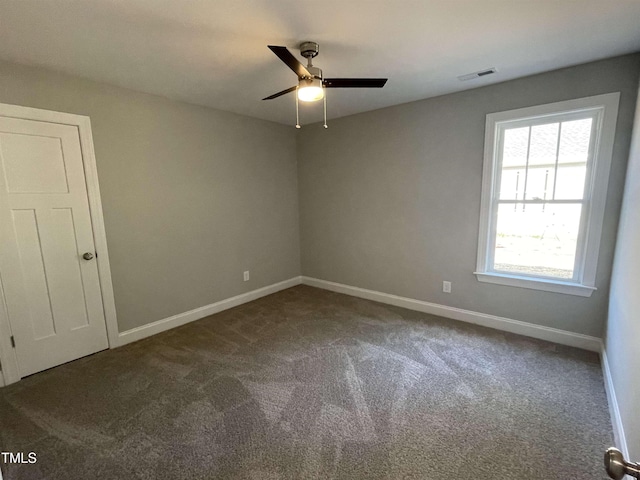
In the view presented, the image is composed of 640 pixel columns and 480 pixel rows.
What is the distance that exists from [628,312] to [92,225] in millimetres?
4157

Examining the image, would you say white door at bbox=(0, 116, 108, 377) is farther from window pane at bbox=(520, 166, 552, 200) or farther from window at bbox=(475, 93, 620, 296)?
window pane at bbox=(520, 166, 552, 200)

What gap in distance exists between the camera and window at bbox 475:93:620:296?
2572 millimetres

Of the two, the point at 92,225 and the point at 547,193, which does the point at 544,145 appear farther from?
the point at 92,225

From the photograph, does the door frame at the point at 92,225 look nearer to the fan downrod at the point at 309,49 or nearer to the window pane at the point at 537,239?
the fan downrod at the point at 309,49

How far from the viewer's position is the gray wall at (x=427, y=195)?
2605 mm

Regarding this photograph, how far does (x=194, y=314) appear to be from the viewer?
11.8 ft

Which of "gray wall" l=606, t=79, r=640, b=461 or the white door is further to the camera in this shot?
the white door

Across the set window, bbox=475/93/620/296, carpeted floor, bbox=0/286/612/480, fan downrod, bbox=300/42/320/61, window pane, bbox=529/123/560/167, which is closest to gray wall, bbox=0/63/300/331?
carpeted floor, bbox=0/286/612/480

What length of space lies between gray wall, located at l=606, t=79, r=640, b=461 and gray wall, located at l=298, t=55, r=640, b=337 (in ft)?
1.07

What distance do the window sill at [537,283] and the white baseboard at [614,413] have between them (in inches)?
21.7

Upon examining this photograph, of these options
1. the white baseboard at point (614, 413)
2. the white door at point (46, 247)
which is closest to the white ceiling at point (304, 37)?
the white door at point (46, 247)

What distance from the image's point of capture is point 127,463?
1662 mm

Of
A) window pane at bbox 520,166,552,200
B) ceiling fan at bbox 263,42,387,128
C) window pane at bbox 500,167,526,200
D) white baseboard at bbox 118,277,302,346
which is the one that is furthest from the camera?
white baseboard at bbox 118,277,302,346

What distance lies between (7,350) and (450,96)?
15.6ft
